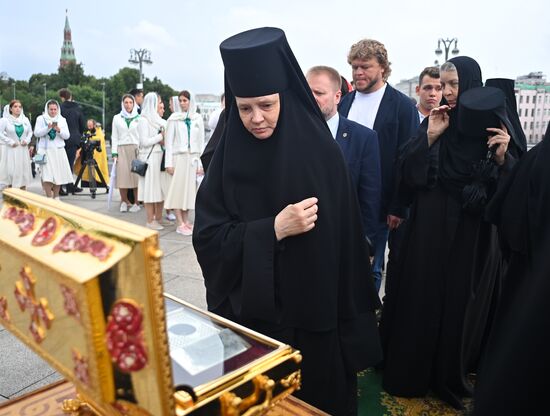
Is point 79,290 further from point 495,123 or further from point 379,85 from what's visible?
point 379,85

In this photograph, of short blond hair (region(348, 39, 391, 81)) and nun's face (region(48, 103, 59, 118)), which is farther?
nun's face (region(48, 103, 59, 118))

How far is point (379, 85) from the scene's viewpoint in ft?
13.1

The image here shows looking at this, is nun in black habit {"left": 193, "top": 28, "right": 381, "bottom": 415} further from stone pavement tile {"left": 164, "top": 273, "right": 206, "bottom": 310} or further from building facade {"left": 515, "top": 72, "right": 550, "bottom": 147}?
building facade {"left": 515, "top": 72, "right": 550, "bottom": 147}

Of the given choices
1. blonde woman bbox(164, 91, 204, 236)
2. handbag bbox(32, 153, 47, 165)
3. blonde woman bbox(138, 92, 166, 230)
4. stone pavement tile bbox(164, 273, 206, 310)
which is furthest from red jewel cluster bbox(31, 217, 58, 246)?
handbag bbox(32, 153, 47, 165)

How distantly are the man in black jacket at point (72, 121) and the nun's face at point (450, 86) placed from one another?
29.5ft

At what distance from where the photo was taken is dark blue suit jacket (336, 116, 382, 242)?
3.22m

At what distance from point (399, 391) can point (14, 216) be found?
255cm

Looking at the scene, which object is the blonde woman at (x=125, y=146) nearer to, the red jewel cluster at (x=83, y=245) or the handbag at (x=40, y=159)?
the handbag at (x=40, y=159)

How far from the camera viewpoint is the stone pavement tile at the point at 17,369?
2996 mm

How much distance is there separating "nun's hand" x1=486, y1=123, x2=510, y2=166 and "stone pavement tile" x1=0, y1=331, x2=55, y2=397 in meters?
3.06

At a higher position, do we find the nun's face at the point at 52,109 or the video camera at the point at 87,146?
the nun's face at the point at 52,109

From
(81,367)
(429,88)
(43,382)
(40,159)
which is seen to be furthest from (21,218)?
(40,159)

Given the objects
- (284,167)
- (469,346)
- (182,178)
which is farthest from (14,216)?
(182,178)

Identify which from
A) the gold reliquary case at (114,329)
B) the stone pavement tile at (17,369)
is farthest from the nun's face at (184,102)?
the gold reliquary case at (114,329)
